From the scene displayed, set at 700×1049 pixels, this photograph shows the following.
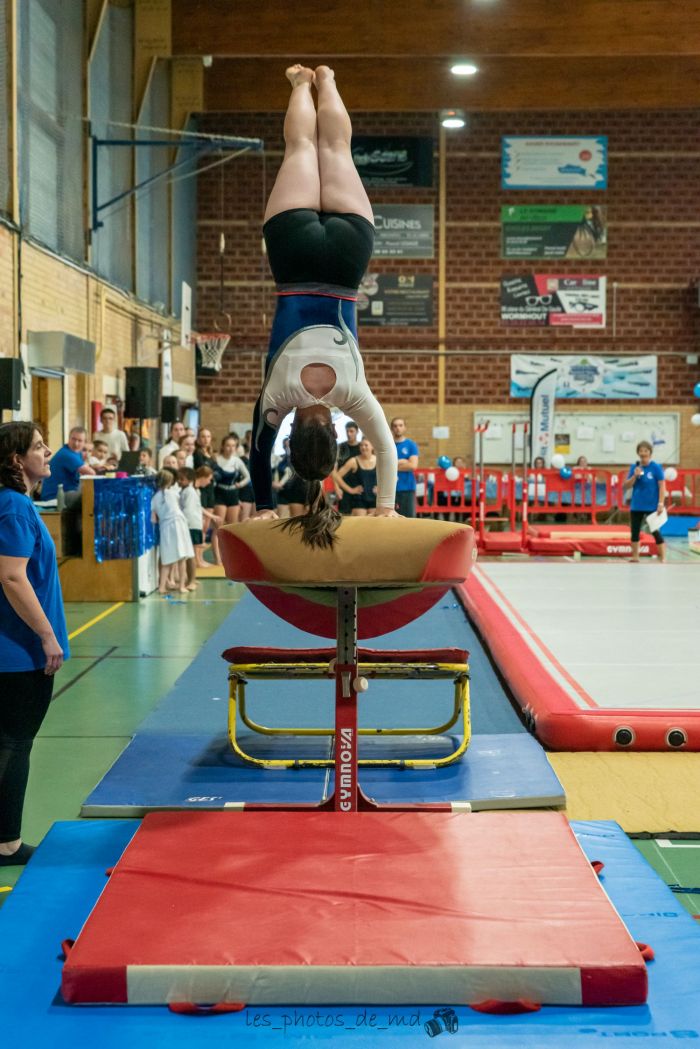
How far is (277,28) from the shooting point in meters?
13.3

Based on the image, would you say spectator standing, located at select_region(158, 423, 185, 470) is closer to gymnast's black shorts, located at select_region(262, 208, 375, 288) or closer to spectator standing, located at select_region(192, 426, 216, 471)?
spectator standing, located at select_region(192, 426, 216, 471)

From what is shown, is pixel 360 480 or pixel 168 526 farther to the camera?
pixel 360 480

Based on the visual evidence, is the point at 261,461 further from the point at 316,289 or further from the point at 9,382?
the point at 9,382

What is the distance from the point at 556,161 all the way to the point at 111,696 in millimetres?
15201

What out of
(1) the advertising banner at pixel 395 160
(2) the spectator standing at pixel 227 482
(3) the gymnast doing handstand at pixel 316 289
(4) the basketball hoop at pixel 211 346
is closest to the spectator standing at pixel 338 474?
(2) the spectator standing at pixel 227 482

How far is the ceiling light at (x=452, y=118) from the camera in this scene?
1686 cm

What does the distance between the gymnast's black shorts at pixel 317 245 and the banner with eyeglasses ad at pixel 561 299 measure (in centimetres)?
1511

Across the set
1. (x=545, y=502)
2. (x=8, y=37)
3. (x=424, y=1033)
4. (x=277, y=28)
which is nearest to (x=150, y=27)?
(x=277, y=28)

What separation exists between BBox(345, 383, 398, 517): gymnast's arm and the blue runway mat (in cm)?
102

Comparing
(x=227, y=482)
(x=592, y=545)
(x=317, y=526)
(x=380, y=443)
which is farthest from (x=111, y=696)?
(x=592, y=545)

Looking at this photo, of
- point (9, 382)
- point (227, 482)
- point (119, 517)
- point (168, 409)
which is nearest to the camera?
point (119, 517)

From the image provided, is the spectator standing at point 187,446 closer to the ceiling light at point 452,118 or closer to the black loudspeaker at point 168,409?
Answer: the black loudspeaker at point 168,409

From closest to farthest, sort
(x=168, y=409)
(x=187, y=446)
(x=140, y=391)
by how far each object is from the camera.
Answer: (x=187, y=446)
(x=140, y=391)
(x=168, y=409)

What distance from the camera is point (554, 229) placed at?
1841 centimetres
